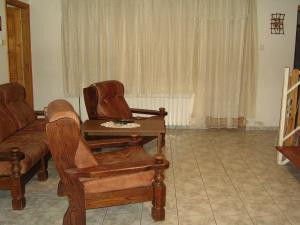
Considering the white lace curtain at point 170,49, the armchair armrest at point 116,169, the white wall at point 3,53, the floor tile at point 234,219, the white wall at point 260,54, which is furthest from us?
the white wall at point 260,54

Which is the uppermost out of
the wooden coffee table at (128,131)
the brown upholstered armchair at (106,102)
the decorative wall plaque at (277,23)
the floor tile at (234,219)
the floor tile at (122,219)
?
the decorative wall plaque at (277,23)

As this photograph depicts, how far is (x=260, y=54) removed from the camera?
5.53 meters

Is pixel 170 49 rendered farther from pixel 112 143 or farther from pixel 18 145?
pixel 18 145

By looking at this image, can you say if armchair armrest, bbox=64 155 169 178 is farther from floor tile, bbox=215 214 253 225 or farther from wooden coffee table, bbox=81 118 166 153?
wooden coffee table, bbox=81 118 166 153

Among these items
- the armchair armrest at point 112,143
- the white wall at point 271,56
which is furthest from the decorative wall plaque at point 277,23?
the armchair armrest at point 112,143

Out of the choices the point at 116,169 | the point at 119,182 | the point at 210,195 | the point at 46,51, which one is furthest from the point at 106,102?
the point at 116,169

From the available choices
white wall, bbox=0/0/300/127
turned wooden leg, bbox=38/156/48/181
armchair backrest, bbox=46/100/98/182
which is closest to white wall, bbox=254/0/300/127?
white wall, bbox=0/0/300/127

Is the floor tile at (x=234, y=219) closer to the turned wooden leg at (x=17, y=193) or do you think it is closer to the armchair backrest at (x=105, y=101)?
the turned wooden leg at (x=17, y=193)

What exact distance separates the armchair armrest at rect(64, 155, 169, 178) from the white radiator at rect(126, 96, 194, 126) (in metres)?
3.16

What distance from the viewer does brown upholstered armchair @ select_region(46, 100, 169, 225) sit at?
2.21m

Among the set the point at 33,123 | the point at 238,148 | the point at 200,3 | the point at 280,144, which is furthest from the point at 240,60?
the point at 33,123

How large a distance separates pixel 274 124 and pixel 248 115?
55 cm

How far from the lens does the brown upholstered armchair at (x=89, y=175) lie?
221 centimetres

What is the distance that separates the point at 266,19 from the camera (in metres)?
5.42
